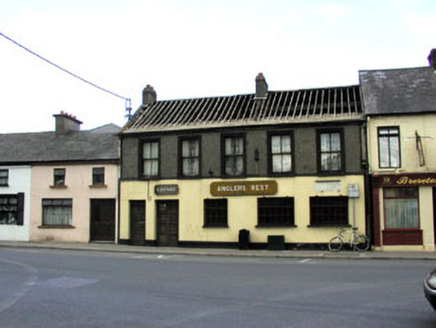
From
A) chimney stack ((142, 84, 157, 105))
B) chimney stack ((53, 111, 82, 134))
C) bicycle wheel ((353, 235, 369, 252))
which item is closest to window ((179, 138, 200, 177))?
chimney stack ((142, 84, 157, 105))

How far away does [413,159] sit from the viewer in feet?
68.2

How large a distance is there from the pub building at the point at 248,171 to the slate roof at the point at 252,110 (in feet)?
0.18

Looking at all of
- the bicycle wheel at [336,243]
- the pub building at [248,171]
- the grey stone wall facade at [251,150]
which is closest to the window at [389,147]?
the pub building at [248,171]

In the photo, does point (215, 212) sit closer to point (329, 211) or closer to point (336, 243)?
point (329, 211)

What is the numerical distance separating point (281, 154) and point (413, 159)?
19.5 feet

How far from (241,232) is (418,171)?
334 inches

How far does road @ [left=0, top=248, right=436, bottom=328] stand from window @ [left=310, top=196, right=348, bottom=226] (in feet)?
20.4

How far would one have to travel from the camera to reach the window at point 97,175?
1015 inches

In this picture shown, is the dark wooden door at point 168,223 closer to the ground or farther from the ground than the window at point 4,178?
closer to the ground

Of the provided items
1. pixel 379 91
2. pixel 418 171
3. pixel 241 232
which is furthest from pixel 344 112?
pixel 241 232

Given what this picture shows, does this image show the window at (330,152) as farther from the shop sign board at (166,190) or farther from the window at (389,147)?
the shop sign board at (166,190)

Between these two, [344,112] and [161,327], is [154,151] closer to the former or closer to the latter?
[344,112]

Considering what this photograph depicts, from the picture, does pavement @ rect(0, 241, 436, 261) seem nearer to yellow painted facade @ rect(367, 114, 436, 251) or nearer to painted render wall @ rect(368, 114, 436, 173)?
yellow painted facade @ rect(367, 114, 436, 251)

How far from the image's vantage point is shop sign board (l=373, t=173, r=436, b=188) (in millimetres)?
20312
